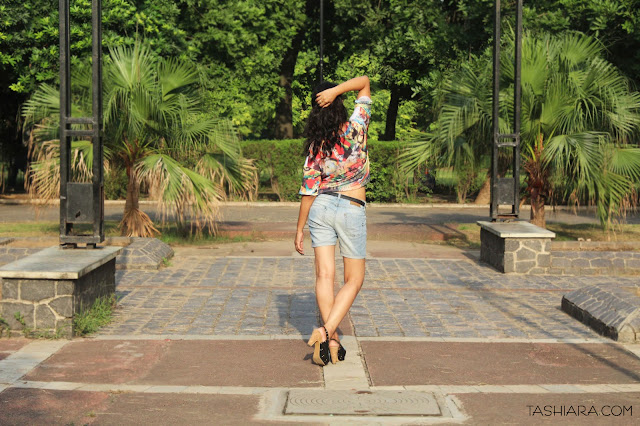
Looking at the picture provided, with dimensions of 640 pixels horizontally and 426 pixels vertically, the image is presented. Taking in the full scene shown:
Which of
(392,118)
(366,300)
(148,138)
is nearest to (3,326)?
(366,300)

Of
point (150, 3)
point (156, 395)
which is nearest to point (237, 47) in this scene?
point (150, 3)

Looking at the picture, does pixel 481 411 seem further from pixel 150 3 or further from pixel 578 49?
pixel 150 3

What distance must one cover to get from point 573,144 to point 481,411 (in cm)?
833

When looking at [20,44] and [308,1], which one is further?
[308,1]

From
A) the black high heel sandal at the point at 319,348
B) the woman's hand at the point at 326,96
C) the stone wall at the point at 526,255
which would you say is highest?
the woman's hand at the point at 326,96

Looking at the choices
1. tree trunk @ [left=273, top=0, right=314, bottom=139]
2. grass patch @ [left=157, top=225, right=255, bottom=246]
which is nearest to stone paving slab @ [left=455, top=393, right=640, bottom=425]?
grass patch @ [left=157, top=225, right=255, bottom=246]

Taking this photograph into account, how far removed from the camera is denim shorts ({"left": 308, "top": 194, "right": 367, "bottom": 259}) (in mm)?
6316

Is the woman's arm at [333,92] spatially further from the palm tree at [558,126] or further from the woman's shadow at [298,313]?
the palm tree at [558,126]

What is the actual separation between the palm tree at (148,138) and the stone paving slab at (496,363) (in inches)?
260

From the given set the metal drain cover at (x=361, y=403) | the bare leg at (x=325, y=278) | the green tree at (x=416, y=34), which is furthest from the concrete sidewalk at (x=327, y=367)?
the green tree at (x=416, y=34)

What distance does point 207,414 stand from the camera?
5199 mm

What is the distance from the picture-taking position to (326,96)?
6.27 meters

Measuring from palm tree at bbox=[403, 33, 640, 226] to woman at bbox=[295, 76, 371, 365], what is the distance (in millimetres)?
7019

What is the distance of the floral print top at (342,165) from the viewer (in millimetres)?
6340
